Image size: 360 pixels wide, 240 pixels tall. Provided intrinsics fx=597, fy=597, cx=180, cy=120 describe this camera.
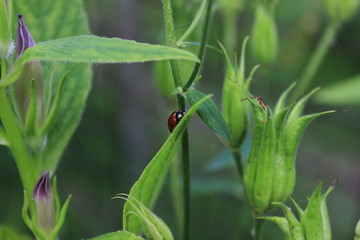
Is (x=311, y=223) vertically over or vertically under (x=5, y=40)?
under

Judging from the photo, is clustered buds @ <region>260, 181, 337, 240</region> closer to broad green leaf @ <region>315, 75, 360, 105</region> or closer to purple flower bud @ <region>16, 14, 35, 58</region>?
purple flower bud @ <region>16, 14, 35, 58</region>

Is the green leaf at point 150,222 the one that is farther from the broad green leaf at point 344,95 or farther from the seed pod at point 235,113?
the broad green leaf at point 344,95

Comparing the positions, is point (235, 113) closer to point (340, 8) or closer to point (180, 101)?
point (180, 101)

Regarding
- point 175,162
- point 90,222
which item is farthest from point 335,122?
point 175,162

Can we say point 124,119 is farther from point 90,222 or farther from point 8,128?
point 8,128

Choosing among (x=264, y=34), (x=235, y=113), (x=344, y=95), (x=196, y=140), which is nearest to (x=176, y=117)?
(x=235, y=113)

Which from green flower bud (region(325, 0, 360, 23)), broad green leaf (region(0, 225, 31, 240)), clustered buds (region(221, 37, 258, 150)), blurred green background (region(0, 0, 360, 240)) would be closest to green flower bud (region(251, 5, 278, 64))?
blurred green background (region(0, 0, 360, 240))
